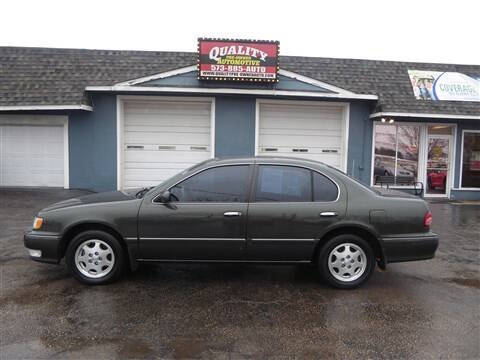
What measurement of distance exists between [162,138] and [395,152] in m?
7.80

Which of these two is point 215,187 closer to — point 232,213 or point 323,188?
point 232,213

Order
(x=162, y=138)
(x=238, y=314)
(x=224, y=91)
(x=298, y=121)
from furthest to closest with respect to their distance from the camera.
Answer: (x=298, y=121) < (x=162, y=138) < (x=224, y=91) < (x=238, y=314)

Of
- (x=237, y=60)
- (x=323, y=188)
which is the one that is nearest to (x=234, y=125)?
(x=237, y=60)

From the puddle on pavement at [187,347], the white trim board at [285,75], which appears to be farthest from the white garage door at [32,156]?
the puddle on pavement at [187,347]

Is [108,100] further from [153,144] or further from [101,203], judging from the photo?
[101,203]

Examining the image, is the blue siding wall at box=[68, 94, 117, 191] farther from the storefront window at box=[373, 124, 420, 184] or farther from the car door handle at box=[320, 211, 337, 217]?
the car door handle at box=[320, 211, 337, 217]

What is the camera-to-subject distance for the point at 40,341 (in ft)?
11.4

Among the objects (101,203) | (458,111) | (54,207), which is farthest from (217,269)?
(458,111)

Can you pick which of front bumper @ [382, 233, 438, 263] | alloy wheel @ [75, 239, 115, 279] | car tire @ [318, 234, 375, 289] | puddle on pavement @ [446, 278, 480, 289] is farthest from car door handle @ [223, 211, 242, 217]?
puddle on pavement @ [446, 278, 480, 289]

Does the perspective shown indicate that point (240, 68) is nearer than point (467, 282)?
No

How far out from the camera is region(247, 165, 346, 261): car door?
4.73 m

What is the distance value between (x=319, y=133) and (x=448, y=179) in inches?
185

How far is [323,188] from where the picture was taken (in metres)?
4.90

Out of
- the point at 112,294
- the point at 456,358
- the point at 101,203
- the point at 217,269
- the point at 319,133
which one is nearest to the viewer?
the point at 456,358
